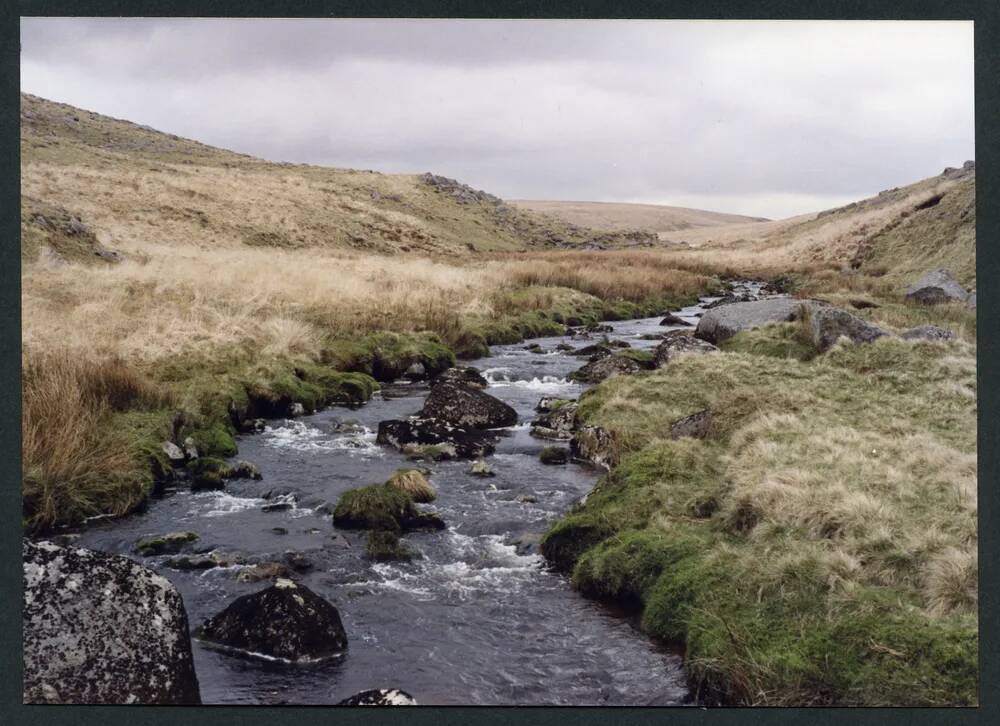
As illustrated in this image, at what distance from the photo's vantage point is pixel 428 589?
848cm

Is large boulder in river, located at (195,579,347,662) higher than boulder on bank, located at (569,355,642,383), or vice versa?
boulder on bank, located at (569,355,642,383)

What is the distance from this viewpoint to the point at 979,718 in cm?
658

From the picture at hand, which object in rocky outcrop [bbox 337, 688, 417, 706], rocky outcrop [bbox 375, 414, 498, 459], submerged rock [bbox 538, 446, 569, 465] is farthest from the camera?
rocky outcrop [bbox 375, 414, 498, 459]

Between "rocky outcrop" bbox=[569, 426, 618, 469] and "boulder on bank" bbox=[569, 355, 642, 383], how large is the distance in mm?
4545

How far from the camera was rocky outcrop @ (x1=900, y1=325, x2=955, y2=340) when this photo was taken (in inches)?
627

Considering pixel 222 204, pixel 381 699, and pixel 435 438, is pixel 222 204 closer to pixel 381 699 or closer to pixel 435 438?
pixel 435 438

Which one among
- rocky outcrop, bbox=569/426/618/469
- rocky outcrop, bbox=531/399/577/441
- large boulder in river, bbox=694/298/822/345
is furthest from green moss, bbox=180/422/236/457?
large boulder in river, bbox=694/298/822/345

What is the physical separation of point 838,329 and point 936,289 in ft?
24.5

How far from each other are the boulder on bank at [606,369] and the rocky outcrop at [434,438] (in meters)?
4.92

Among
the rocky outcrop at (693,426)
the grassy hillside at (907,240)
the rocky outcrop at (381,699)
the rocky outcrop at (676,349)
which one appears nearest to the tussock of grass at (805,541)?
the rocky outcrop at (693,426)

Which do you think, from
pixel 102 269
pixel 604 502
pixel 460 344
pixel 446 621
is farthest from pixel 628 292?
pixel 446 621

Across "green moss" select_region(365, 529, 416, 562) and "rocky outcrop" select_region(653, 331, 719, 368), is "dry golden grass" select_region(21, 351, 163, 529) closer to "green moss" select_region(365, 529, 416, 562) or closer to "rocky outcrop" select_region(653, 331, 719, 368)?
"green moss" select_region(365, 529, 416, 562)

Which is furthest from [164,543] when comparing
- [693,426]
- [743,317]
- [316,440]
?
[743,317]

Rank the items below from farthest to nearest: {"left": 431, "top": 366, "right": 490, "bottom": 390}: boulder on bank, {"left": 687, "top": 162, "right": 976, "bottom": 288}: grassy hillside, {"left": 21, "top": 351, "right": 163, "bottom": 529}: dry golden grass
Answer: {"left": 687, "top": 162, "right": 976, "bottom": 288}: grassy hillside, {"left": 431, "top": 366, "right": 490, "bottom": 390}: boulder on bank, {"left": 21, "top": 351, "right": 163, "bottom": 529}: dry golden grass
